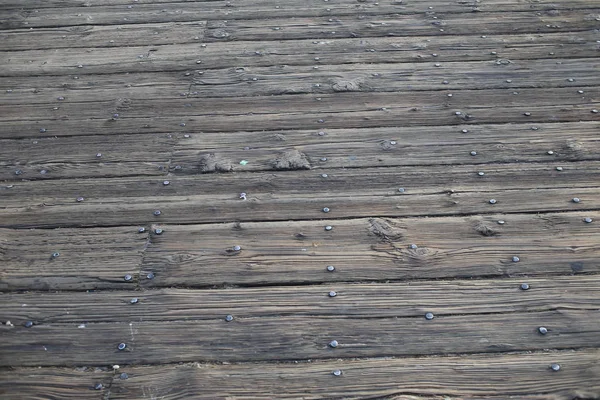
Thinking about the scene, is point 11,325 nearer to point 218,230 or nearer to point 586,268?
point 218,230

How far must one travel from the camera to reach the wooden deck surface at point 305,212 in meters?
1.52

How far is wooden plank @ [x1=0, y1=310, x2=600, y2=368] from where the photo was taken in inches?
60.5

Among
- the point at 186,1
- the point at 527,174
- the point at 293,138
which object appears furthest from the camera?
the point at 186,1

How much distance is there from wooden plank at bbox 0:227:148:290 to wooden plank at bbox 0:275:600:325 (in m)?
0.05

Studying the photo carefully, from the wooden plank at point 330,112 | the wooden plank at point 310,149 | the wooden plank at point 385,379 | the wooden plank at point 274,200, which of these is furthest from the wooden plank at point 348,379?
the wooden plank at point 330,112

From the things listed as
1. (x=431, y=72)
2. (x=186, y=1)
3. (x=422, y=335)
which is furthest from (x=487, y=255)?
(x=186, y=1)

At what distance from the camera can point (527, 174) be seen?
2.09 metres

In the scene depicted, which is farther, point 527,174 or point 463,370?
point 527,174

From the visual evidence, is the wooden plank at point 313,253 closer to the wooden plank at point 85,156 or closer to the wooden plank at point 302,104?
the wooden plank at point 85,156

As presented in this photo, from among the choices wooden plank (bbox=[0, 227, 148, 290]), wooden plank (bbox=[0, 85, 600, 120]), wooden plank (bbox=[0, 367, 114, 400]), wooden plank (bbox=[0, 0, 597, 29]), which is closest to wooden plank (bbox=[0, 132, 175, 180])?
wooden plank (bbox=[0, 85, 600, 120])

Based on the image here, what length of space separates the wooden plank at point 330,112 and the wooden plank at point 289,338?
100cm

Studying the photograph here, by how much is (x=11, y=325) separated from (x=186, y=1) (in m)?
2.47

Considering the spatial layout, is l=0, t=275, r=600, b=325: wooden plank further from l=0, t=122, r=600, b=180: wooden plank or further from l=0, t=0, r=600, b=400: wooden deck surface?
l=0, t=122, r=600, b=180: wooden plank

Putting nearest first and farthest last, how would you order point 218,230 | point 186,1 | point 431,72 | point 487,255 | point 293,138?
point 487,255, point 218,230, point 293,138, point 431,72, point 186,1
